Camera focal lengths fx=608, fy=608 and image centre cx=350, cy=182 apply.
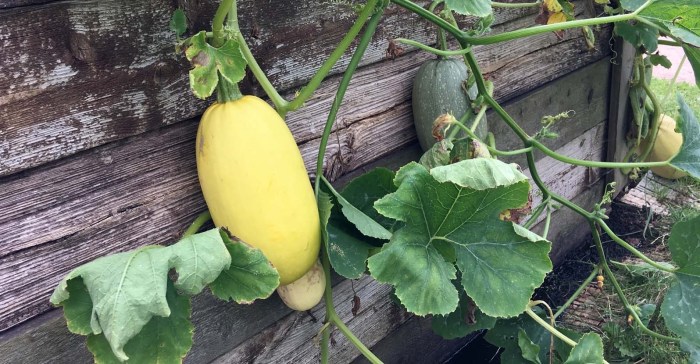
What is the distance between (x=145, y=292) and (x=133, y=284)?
0.07ft

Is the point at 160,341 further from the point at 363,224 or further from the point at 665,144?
the point at 665,144

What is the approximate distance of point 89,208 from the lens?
35.7 inches

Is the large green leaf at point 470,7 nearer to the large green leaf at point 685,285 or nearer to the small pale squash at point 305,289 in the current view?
the small pale squash at point 305,289

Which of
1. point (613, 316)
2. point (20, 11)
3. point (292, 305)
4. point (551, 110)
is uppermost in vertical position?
point (20, 11)

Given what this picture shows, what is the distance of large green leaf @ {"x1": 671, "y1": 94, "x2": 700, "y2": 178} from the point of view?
1246 millimetres

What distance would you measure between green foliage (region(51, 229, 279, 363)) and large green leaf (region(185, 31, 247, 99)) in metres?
0.20

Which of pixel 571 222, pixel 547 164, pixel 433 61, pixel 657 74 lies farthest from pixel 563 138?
pixel 657 74

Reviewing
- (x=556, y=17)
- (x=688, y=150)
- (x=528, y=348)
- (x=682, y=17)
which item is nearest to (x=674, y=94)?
(x=556, y=17)

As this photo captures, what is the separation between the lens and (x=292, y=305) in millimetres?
1104

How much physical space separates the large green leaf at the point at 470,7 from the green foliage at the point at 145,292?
0.47m

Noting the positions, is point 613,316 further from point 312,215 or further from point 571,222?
point 312,215

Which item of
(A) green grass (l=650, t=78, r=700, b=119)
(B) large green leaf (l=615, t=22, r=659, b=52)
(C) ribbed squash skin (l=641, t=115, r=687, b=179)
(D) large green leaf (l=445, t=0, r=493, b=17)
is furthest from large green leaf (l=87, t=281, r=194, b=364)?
(A) green grass (l=650, t=78, r=700, b=119)

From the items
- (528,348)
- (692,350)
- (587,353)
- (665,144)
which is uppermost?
(587,353)

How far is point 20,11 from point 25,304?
405 millimetres
